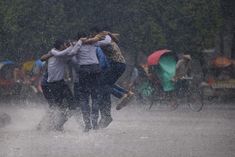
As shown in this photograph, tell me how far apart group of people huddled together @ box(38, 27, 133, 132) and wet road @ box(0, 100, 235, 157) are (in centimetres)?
33

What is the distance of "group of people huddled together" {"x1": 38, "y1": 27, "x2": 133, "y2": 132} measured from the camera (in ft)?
40.4

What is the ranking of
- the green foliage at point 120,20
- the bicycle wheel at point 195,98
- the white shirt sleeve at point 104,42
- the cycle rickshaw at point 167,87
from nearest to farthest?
the white shirt sleeve at point 104,42
the bicycle wheel at point 195,98
the cycle rickshaw at point 167,87
the green foliage at point 120,20

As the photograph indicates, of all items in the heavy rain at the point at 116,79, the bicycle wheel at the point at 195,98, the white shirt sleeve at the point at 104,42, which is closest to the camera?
the heavy rain at the point at 116,79

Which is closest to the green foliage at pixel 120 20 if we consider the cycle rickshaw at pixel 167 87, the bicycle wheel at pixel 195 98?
the cycle rickshaw at pixel 167 87

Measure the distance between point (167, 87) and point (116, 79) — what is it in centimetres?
817

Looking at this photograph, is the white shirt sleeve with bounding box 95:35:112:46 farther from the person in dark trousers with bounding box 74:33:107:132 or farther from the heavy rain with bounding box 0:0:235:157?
the person in dark trousers with bounding box 74:33:107:132

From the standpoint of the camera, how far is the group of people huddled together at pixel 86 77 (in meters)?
12.3

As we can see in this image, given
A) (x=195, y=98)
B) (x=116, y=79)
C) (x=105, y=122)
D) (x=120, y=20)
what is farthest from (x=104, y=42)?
(x=120, y=20)

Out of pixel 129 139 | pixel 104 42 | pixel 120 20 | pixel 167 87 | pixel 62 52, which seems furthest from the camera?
pixel 120 20

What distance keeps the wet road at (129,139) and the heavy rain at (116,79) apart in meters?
0.02

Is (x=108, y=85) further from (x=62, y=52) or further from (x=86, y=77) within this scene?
(x=62, y=52)

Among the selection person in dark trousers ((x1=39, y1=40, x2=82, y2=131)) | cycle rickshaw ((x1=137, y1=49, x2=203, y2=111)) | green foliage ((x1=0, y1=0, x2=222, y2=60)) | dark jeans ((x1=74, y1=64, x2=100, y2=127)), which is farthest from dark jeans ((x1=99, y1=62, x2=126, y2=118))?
green foliage ((x1=0, y1=0, x2=222, y2=60))

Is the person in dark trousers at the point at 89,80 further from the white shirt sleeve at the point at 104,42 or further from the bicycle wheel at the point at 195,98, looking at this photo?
the bicycle wheel at the point at 195,98

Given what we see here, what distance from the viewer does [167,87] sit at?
2100cm
